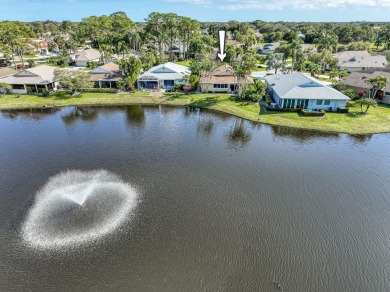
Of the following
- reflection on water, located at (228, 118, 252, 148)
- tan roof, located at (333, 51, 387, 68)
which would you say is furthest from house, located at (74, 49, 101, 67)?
tan roof, located at (333, 51, 387, 68)

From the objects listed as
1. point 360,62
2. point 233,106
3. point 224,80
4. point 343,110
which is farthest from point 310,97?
point 360,62

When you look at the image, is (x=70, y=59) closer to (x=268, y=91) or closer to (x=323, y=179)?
(x=268, y=91)

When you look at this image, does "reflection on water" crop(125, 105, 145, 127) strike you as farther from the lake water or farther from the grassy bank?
the lake water

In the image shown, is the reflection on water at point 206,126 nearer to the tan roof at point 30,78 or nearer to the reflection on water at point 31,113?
the reflection on water at point 31,113

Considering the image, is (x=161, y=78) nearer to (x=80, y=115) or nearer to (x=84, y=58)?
(x=80, y=115)

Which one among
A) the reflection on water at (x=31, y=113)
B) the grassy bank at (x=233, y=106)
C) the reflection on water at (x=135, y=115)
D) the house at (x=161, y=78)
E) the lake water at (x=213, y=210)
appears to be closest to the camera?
the lake water at (x=213, y=210)

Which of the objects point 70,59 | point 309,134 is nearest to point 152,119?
point 309,134

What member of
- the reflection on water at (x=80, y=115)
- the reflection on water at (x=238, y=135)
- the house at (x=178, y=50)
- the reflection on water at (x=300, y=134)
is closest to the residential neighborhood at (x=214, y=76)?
the reflection on water at (x=300, y=134)
